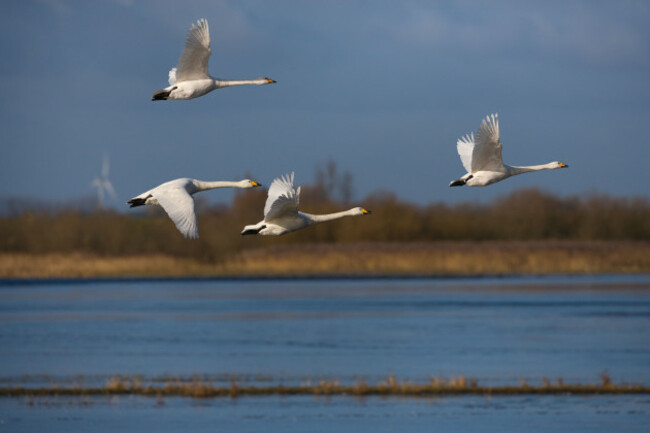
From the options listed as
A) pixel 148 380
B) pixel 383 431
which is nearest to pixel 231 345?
pixel 148 380

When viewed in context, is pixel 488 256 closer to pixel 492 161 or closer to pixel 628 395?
pixel 628 395

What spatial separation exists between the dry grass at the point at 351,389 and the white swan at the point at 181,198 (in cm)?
2271

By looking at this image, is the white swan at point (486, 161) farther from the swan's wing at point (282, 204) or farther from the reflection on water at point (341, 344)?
the reflection on water at point (341, 344)

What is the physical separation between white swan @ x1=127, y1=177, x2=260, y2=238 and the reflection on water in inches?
912

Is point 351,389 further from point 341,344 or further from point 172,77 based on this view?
point 172,77

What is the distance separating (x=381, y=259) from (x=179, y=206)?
49.5 metres

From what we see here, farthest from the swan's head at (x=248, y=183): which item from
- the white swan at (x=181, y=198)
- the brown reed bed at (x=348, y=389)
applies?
the brown reed bed at (x=348, y=389)

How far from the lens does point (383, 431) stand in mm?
37594

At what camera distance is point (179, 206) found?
42.9 feet

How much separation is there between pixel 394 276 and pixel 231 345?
2350 inches

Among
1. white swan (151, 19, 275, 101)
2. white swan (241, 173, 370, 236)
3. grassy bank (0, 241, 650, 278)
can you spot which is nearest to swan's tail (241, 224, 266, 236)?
white swan (241, 173, 370, 236)

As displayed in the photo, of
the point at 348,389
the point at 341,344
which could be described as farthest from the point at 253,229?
the point at 341,344

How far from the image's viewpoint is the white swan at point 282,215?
1361 centimetres

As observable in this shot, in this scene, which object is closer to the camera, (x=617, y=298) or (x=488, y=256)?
(x=488, y=256)
